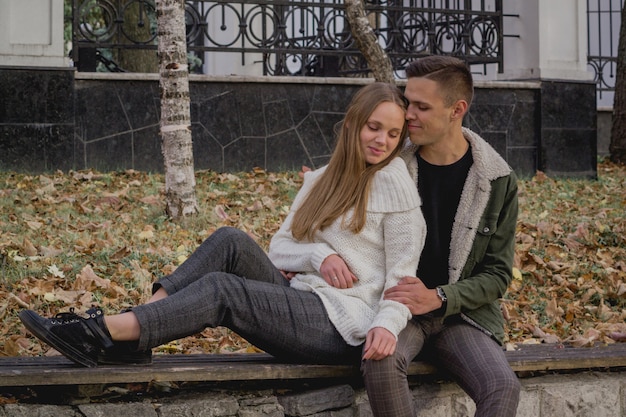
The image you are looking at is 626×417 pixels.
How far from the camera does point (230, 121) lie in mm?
9859

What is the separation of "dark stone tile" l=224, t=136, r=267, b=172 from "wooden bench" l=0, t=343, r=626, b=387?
588 cm

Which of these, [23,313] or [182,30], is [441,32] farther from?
[23,313]

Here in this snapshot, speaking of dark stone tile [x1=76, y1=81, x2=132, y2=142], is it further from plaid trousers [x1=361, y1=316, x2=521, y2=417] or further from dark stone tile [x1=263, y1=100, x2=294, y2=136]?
plaid trousers [x1=361, y1=316, x2=521, y2=417]

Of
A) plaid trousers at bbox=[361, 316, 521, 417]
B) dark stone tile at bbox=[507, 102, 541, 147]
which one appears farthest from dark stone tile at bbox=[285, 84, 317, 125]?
plaid trousers at bbox=[361, 316, 521, 417]

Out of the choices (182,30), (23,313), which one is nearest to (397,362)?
(23,313)

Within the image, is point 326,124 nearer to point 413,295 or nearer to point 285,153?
point 285,153

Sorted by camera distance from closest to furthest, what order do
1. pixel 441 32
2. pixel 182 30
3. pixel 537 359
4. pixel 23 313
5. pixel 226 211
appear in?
pixel 23 313 < pixel 537 359 < pixel 182 30 < pixel 226 211 < pixel 441 32

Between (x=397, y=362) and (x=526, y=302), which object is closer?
(x=397, y=362)

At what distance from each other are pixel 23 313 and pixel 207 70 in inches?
449

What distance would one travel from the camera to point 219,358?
12.7 ft

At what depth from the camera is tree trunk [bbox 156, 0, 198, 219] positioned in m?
6.84

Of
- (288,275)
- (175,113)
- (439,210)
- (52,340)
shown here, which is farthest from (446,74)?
(175,113)

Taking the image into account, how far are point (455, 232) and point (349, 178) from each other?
1.46ft

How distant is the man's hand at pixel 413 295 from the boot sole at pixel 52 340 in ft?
3.48
